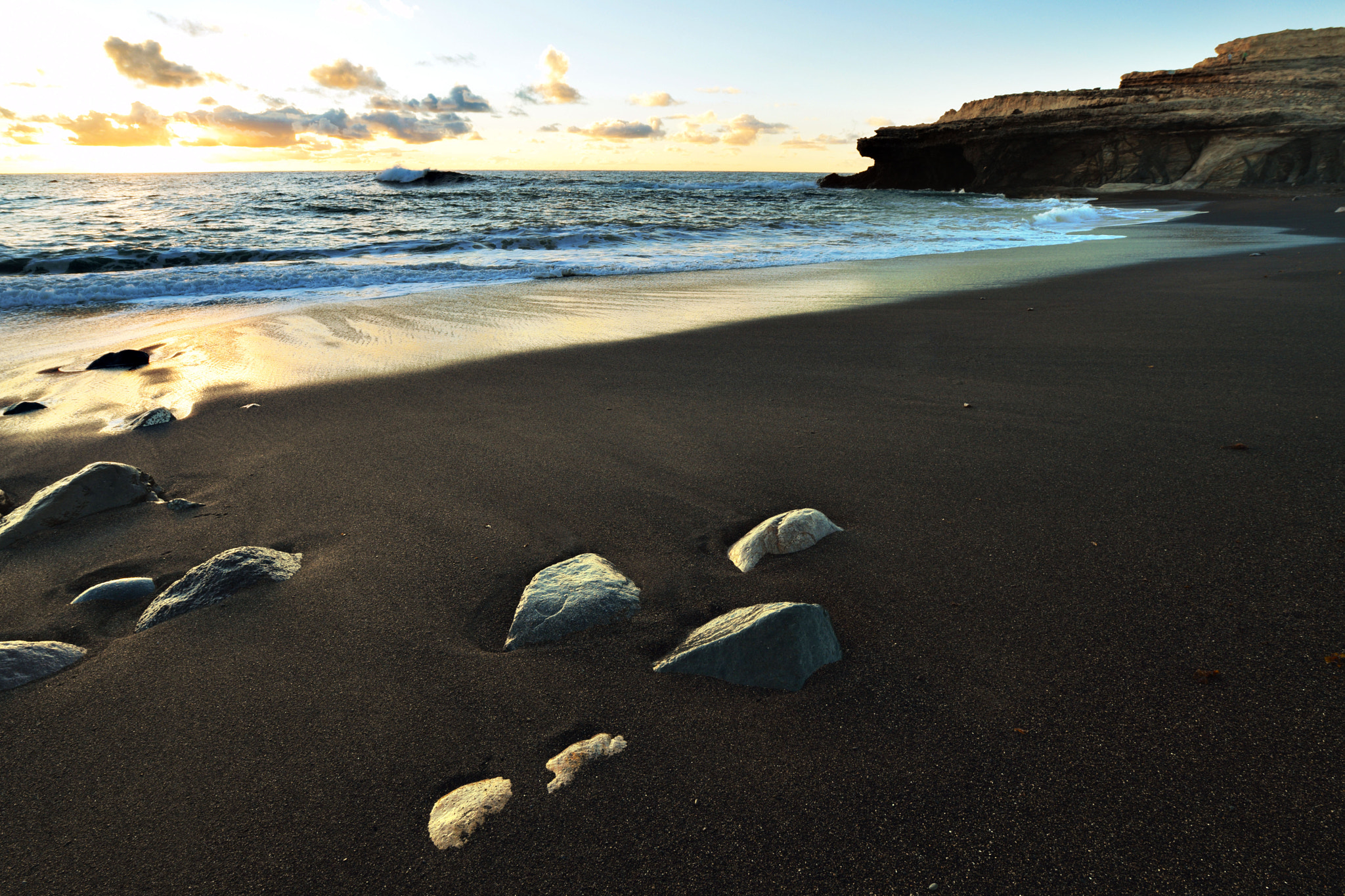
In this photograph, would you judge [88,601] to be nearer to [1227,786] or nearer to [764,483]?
[764,483]

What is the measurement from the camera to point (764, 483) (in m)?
2.29

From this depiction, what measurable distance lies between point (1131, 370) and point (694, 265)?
21.3ft

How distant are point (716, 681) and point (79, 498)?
7.46 feet

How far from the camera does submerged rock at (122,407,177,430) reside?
3.07 m

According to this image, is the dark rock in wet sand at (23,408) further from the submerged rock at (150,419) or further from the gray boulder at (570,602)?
the gray boulder at (570,602)

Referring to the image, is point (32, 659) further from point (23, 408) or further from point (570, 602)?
point (23, 408)

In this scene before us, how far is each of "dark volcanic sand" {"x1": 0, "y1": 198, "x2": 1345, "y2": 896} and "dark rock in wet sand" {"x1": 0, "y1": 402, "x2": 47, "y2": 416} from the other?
0.68 meters

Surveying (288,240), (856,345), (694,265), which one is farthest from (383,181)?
(856,345)

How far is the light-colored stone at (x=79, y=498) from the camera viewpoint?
2.08 m

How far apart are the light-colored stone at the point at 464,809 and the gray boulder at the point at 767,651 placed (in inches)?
16.4

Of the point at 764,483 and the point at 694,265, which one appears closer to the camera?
the point at 764,483

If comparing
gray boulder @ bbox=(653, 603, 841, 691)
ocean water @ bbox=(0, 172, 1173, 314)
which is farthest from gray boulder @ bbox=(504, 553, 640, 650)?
ocean water @ bbox=(0, 172, 1173, 314)

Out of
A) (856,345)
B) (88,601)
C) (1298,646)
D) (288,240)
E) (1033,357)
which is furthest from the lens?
(288,240)

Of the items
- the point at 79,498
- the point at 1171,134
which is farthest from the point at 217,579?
the point at 1171,134
